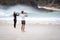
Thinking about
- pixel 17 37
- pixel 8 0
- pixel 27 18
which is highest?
pixel 8 0

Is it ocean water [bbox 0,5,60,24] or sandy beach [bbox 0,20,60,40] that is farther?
ocean water [bbox 0,5,60,24]

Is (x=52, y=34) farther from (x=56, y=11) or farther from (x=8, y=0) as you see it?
(x=8, y=0)

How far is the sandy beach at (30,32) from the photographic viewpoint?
192 inches

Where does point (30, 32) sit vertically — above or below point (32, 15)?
below

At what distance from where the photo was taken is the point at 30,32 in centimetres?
505

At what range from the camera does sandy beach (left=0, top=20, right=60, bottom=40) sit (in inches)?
192

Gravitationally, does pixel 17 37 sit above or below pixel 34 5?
below

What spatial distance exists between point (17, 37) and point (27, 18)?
480mm

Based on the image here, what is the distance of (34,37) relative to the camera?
4883 millimetres

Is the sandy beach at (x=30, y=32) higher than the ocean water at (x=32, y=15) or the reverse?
the reverse

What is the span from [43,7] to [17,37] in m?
0.88

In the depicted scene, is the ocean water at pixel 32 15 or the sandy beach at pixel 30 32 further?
the ocean water at pixel 32 15

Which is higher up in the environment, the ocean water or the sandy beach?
the ocean water

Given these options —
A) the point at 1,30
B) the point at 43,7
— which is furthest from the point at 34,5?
the point at 1,30
